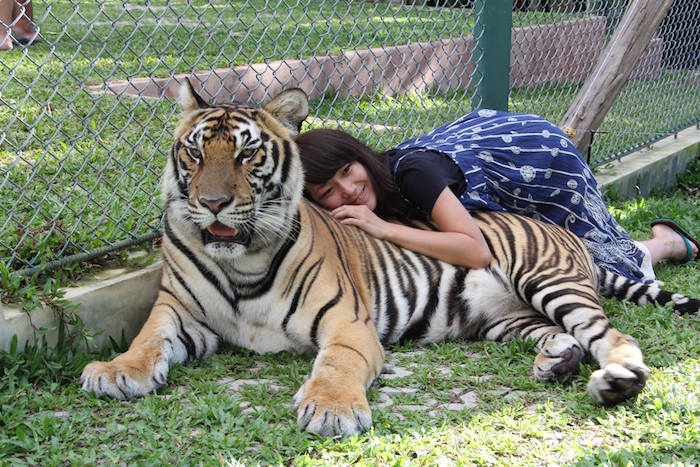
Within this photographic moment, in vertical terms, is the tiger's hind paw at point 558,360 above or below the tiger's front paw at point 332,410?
above

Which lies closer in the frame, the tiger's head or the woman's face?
the tiger's head

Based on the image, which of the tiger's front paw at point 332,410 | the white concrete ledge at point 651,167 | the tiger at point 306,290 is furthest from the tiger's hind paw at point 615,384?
the white concrete ledge at point 651,167

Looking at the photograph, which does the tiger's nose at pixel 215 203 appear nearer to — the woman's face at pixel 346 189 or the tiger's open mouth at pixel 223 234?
the tiger's open mouth at pixel 223 234

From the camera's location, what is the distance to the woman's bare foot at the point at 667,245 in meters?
4.90

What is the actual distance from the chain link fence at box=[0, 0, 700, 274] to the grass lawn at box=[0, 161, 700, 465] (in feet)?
2.49

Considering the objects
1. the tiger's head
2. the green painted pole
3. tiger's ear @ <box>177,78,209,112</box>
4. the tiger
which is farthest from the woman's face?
the green painted pole

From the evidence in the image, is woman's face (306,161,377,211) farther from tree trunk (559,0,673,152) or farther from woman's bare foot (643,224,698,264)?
tree trunk (559,0,673,152)

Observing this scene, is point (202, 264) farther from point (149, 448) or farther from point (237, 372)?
point (149, 448)

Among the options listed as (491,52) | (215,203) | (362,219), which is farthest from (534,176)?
(215,203)

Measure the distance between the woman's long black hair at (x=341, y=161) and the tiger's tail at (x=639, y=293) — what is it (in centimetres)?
114

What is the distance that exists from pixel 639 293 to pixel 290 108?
2015 mm

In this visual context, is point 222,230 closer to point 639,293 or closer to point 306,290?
point 306,290

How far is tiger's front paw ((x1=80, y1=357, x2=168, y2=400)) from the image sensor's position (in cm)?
291

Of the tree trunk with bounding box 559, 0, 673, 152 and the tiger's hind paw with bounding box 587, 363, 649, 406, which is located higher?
the tree trunk with bounding box 559, 0, 673, 152
